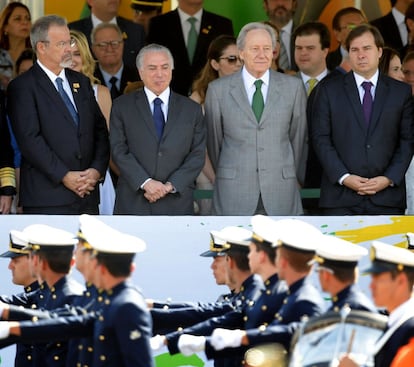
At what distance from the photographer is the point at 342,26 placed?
1492 centimetres

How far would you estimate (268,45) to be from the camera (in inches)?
510

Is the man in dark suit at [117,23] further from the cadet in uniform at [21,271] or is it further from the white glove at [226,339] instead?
the white glove at [226,339]

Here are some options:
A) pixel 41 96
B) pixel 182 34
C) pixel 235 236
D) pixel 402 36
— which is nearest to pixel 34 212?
pixel 41 96

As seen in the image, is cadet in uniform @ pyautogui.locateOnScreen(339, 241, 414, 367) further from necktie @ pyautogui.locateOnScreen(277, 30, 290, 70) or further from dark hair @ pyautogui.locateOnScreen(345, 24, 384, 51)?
necktie @ pyautogui.locateOnScreen(277, 30, 290, 70)

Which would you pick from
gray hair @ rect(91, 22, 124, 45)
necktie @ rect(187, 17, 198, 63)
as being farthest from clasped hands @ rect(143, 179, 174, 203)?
necktie @ rect(187, 17, 198, 63)

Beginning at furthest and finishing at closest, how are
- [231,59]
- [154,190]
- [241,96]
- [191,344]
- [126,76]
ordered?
1. [126,76]
2. [231,59]
3. [241,96]
4. [154,190]
5. [191,344]

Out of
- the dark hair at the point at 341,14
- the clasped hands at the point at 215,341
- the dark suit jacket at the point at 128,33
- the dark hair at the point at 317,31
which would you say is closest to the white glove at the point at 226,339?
the clasped hands at the point at 215,341

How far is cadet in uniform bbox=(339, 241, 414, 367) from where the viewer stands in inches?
382

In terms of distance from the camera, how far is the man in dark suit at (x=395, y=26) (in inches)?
597

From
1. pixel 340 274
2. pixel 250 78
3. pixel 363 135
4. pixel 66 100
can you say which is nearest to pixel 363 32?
pixel 363 135

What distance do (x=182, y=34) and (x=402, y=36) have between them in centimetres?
200

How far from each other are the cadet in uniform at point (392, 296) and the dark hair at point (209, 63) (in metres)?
3.82

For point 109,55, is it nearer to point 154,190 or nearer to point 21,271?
point 154,190

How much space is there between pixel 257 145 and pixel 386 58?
1.54 metres
